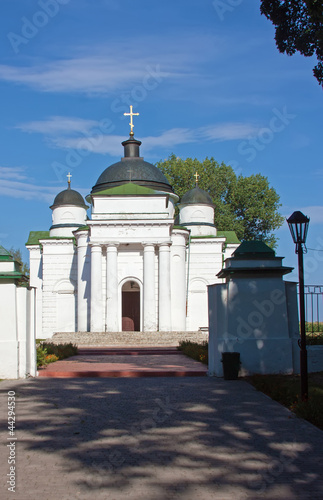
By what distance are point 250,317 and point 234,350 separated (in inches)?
31.6

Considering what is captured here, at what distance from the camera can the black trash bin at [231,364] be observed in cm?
1304

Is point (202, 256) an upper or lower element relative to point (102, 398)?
upper

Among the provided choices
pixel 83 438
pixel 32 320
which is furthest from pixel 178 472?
pixel 32 320

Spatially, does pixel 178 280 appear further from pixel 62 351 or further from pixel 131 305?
pixel 62 351

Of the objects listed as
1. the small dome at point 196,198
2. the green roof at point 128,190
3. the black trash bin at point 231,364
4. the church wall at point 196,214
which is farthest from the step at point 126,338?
the black trash bin at point 231,364

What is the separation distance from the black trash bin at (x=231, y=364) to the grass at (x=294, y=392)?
11.7 inches

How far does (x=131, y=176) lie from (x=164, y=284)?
9.21 meters

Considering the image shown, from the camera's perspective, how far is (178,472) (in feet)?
20.3

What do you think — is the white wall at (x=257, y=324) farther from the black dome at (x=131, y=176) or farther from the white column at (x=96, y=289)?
the black dome at (x=131, y=176)

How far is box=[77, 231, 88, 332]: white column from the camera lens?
37969 millimetres

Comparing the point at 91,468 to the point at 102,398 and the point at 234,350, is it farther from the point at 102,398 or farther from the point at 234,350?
the point at 234,350

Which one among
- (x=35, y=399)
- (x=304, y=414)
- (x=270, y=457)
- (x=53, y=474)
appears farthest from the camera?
(x=35, y=399)

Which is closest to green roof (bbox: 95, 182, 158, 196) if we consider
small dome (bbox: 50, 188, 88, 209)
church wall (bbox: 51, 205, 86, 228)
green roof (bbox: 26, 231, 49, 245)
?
church wall (bbox: 51, 205, 86, 228)

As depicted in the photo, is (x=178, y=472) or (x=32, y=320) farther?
(x=32, y=320)
